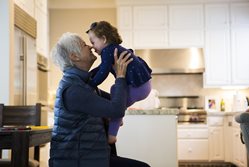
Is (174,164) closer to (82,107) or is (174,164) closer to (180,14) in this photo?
(82,107)

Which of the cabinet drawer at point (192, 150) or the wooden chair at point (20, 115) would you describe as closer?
the wooden chair at point (20, 115)

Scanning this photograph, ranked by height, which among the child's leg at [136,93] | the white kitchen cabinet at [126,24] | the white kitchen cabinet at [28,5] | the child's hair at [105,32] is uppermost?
the white kitchen cabinet at [126,24]

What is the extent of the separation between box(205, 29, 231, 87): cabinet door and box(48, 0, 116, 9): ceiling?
185cm

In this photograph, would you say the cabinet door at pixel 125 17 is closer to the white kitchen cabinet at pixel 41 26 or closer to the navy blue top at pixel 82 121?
the white kitchen cabinet at pixel 41 26

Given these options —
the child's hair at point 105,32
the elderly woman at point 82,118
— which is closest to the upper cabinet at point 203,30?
the child's hair at point 105,32

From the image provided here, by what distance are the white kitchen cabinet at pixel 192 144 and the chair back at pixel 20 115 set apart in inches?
147

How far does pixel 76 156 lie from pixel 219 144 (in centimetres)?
Answer: 501

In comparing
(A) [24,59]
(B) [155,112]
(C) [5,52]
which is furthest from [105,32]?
(A) [24,59]

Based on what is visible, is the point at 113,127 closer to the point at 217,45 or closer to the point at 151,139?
the point at 151,139

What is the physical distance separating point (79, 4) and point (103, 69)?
5.60 meters

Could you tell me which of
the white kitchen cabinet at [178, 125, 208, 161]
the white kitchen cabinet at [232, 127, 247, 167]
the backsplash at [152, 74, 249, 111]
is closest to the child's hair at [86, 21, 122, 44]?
the white kitchen cabinet at [232, 127, 247, 167]

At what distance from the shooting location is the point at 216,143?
20.6 feet

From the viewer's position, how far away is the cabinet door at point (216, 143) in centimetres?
627

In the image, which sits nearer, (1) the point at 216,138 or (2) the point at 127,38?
(1) the point at 216,138
